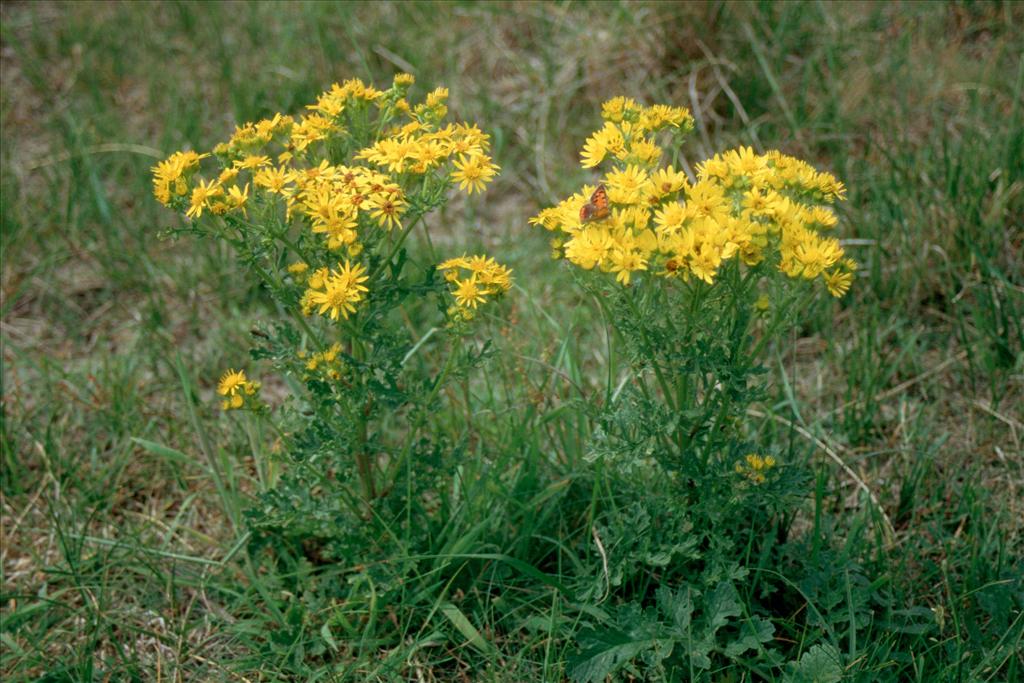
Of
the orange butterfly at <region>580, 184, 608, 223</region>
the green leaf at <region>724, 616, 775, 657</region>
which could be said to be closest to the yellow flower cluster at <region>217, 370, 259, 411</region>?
the orange butterfly at <region>580, 184, 608, 223</region>

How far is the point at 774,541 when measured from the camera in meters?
2.12

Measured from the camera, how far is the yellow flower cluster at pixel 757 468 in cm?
186

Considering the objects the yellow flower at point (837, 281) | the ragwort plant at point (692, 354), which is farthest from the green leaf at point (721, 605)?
the yellow flower at point (837, 281)

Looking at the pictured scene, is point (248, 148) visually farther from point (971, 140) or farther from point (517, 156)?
point (971, 140)

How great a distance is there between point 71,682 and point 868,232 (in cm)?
256

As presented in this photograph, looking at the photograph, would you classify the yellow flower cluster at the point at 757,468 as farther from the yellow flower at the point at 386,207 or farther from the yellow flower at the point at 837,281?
the yellow flower at the point at 386,207

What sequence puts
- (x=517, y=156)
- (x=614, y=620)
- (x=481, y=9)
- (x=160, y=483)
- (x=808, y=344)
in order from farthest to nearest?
(x=481, y=9) < (x=517, y=156) < (x=808, y=344) < (x=160, y=483) < (x=614, y=620)

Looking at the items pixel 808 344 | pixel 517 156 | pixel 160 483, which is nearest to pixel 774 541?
pixel 808 344

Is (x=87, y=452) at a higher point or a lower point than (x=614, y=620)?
higher

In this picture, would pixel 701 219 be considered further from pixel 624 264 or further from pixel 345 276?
pixel 345 276

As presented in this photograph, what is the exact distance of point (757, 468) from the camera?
1.88 m

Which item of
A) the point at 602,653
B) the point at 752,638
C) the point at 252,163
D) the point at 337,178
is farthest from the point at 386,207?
the point at 752,638

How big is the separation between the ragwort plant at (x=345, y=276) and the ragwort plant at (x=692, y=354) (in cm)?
25

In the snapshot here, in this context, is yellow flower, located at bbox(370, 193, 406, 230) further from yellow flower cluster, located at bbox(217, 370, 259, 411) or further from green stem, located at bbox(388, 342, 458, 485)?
yellow flower cluster, located at bbox(217, 370, 259, 411)
